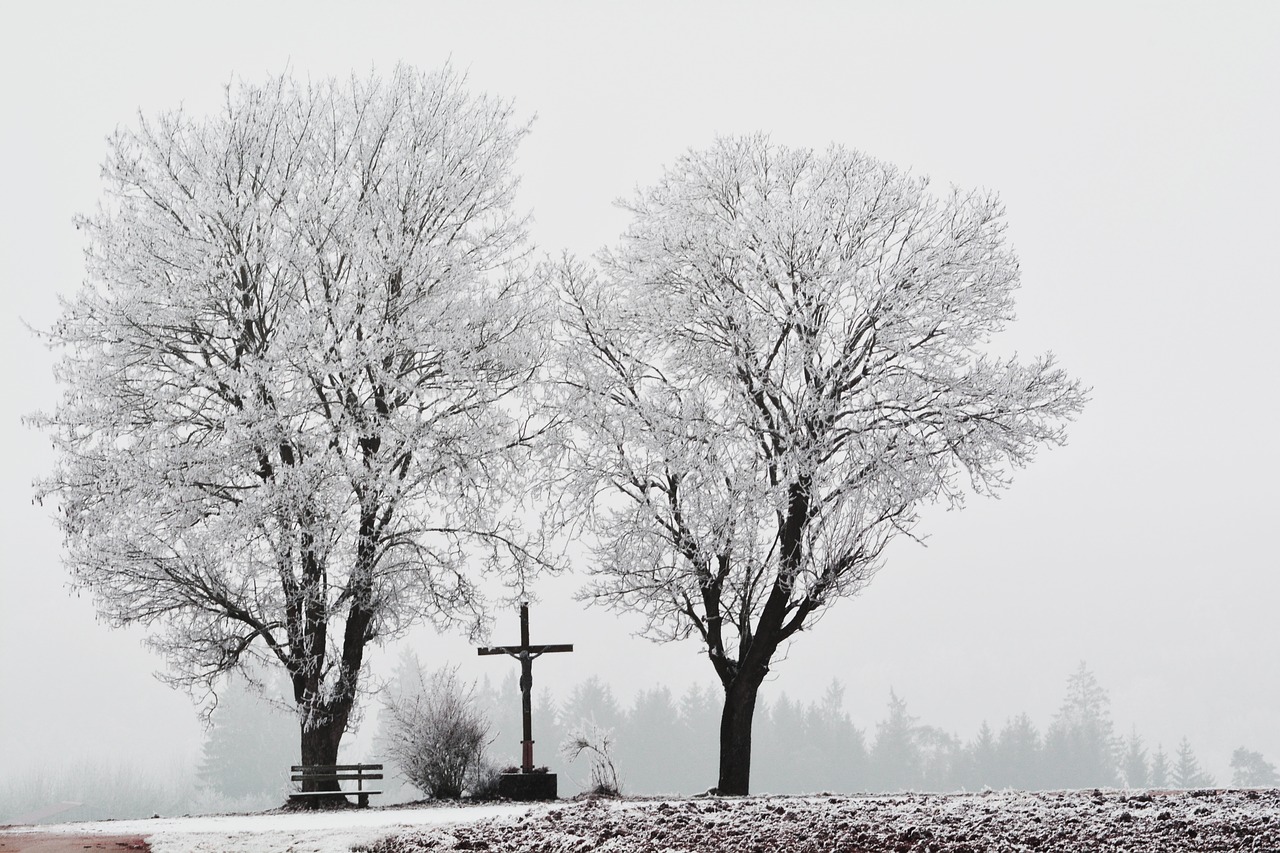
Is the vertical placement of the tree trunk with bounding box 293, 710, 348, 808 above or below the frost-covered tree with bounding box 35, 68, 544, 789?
below

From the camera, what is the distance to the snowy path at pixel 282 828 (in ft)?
35.3

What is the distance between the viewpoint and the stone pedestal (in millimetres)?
16453

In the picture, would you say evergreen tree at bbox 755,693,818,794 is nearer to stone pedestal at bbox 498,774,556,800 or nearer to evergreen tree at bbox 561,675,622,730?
evergreen tree at bbox 561,675,622,730

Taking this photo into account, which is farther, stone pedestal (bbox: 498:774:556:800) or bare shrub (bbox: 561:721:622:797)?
stone pedestal (bbox: 498:774:556:800)

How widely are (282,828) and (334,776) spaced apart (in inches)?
165

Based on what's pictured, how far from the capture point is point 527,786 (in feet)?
54.1

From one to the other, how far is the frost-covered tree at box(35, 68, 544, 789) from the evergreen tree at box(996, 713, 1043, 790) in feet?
178

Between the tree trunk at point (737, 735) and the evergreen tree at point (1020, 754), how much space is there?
51677 mm

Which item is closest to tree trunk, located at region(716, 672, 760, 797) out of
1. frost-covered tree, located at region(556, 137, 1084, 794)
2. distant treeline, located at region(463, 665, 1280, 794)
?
frost-covered tree, located at region(556, 137, 1084, 794)

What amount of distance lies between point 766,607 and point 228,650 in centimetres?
791

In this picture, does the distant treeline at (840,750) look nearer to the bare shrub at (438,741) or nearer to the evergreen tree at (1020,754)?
the evergreen tree at (1020,754)

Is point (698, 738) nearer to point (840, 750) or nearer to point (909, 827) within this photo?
point (840, 750)

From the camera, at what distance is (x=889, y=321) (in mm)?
16797

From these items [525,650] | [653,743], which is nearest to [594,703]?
[653,743]
